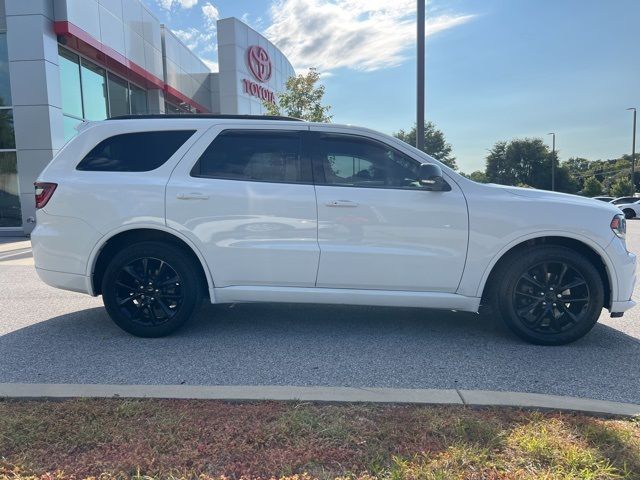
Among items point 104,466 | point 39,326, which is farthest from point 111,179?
point 104,466

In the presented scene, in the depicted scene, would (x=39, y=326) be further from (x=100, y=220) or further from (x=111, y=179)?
(x=111, y=179)

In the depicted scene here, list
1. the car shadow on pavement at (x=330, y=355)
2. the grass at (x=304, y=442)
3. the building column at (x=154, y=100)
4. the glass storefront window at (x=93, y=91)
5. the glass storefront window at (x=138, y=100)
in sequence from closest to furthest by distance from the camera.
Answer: the grass at (x=304, y=442)
the car shadow on pavement at (x=330, y=355)
the glass storefront window at (x=93, y=91)
the glass storefront window at (x=138, y=100)
the building column at (x=154, y=100)

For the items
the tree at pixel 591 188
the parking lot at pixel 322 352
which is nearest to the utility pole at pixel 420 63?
the parking lot at pixel 322 352

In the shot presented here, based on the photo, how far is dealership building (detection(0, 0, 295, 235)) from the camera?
14.5m

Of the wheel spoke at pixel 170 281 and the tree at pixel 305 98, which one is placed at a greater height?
the tree at pixel 305 98

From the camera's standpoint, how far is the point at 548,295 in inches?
161

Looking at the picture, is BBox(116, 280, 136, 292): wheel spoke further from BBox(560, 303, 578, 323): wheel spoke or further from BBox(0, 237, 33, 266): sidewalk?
BBox(0, 237, 33, 266): sidewalk

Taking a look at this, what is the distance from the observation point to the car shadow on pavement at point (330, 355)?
135 inches

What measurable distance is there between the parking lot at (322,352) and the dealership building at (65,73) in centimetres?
989

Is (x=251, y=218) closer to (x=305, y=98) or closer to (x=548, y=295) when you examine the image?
(x=548, y=295)

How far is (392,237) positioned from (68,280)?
2.97m

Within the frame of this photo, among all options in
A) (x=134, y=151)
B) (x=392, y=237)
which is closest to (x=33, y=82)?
(x=134, y=151)

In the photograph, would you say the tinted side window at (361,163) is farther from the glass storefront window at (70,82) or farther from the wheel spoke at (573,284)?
the glass storefront window at (70,82)

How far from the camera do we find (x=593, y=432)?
8.43 feet
